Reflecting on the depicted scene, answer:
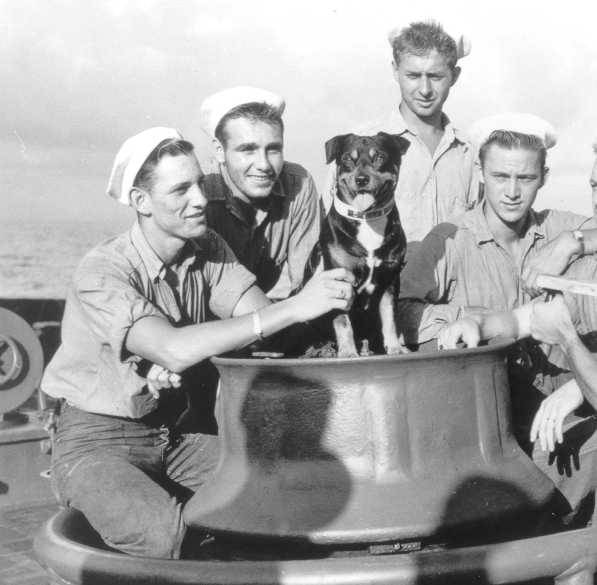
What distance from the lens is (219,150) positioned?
434 centimetres

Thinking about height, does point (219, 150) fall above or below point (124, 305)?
above

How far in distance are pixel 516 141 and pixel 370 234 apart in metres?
0.89

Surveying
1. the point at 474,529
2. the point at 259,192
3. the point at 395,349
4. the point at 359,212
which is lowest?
the point at 474,529

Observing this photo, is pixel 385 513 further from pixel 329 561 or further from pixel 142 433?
pixel 142 433

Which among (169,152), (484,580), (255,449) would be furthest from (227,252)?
(484,580)

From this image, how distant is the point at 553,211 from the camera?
14.3ft

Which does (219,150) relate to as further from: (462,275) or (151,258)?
(462,275)

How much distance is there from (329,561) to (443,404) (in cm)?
63

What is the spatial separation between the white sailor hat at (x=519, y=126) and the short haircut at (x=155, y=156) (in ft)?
4.64

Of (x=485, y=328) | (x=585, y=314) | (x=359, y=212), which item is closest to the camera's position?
(x=485, y=328)

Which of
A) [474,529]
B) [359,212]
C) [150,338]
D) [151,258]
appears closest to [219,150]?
[151,258]

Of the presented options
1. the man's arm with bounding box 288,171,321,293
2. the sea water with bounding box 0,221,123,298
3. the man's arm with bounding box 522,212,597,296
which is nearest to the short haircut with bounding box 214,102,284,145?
the man's arm with bounding box 288,171,321,293

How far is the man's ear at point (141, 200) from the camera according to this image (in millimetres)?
3676

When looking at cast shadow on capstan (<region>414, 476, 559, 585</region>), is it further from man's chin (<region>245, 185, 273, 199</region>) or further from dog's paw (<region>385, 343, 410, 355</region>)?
man's chin (<region>245, 185, 273, 199</region>)
